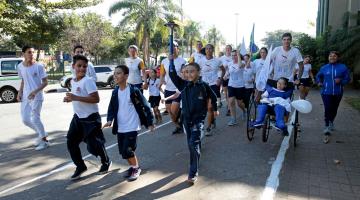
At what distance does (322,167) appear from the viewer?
239 inches

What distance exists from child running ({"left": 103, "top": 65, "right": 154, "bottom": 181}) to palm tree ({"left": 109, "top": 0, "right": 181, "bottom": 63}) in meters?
28.0

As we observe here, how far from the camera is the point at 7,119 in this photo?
11.0 m

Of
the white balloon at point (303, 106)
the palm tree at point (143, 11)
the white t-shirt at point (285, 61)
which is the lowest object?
the white balloon at point (303, 106)

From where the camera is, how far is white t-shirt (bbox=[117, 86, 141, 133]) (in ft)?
17.1

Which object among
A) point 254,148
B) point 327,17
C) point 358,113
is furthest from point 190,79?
point 327,17

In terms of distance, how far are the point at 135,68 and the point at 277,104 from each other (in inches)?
138

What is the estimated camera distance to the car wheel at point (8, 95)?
1627cm

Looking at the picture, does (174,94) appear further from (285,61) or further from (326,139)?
(326,139)

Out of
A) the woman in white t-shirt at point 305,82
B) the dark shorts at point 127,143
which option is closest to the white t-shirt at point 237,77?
the woman in white t-shirt at point 305,82

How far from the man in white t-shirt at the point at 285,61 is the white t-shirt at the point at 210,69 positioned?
5.41 ft

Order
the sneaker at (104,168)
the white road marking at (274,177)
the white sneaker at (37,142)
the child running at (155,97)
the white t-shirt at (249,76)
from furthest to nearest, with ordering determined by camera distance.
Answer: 1. the child running at (155,97)
2. the white t-shirt at (249,76)
3. the white sneaker at (37,142)
4. the sneaker at (104,168)
5. the white road marking at (274,177)

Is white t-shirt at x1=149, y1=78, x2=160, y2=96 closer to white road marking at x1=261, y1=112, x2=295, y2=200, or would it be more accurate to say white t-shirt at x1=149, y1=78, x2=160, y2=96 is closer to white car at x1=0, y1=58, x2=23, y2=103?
white road marking at x1=261, y1=112, x2=295, y2=200

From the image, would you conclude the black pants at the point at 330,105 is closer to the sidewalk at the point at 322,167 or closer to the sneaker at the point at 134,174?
the sidewalk at the point at 322,167

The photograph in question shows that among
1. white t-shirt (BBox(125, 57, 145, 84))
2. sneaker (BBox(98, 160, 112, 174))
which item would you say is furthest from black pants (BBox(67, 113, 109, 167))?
white t-shirt (BBox(125, 57, 145, 84))
